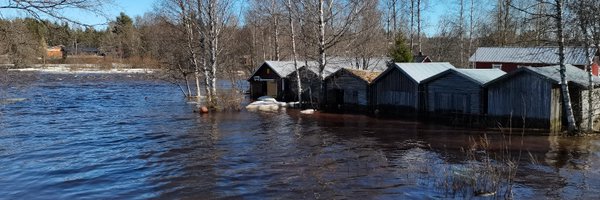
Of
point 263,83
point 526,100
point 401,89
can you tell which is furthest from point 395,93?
point 263,83

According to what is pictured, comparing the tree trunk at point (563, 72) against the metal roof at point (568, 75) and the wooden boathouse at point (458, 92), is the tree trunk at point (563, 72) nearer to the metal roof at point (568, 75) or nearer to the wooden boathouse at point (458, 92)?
the metal roof at point (568, 75)

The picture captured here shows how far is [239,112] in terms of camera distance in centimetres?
3212

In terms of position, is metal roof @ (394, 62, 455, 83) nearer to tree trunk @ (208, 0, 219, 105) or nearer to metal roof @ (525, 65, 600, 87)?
metal roof @ (525, 65, 600, 87)

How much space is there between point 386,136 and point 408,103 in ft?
25.5

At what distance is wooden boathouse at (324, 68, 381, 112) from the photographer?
32.2 meters

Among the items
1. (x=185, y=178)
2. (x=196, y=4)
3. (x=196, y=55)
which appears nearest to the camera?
(x=185, y=178)

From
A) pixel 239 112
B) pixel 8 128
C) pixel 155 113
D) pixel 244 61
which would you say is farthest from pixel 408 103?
pixel 244 61

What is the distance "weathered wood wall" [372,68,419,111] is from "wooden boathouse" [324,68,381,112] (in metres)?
0.82

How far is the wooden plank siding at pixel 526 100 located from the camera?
22016 millimetres

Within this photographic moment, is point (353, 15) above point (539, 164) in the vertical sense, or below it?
above

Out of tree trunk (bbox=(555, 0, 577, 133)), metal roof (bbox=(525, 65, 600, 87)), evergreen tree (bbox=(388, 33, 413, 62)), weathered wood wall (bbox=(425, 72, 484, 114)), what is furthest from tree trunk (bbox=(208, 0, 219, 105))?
tree trunk (bbox=(555, 0, 577, 133))

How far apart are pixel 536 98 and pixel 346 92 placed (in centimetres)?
1347

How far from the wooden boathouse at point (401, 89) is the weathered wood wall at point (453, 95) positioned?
2.70 feet

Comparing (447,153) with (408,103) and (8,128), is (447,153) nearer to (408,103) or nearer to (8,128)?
(408,103)
